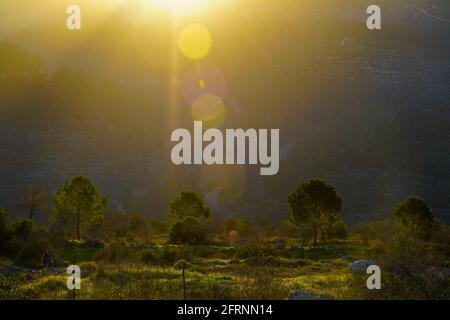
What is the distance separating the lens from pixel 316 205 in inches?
2495

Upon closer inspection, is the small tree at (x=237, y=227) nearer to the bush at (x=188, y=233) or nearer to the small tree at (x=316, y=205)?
the small tree at (x=316, y=205)

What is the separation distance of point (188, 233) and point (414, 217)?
2712cm

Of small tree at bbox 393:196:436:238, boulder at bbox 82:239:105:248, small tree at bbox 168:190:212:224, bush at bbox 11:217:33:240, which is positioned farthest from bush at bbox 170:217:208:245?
small tree at bbox 393:196:436:238

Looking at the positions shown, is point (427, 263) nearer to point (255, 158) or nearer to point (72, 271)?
point (72, 271)

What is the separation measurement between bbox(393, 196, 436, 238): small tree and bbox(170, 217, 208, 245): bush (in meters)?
22.8

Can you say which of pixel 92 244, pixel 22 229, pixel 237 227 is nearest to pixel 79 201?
pixel 22 229

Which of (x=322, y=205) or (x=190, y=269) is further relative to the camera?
(x=322, y=205)

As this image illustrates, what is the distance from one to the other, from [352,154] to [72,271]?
174 metres

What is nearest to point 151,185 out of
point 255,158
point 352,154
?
point 255,158

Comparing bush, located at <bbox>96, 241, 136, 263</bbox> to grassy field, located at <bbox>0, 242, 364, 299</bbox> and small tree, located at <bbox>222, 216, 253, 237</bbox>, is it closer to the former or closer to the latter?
grassy field, located at <bbox>0, 242, 364, 299</bbox>

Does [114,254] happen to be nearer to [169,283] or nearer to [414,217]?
[169,283]

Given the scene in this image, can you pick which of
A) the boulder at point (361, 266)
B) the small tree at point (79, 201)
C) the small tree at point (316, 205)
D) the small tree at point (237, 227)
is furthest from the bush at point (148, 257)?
the small tree at point (237, 227)
